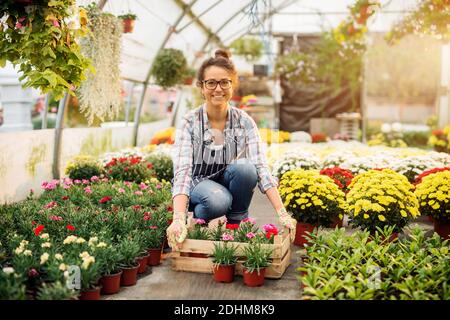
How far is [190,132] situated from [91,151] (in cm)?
376

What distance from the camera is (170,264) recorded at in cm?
313

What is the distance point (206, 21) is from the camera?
30.7 ft

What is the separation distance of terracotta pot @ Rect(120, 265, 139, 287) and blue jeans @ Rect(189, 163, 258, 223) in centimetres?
54

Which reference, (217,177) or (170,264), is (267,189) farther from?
(170,264)

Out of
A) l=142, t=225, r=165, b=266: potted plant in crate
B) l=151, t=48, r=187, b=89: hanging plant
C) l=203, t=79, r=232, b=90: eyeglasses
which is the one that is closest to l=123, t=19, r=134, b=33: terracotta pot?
l=151, t=48, r=187, b=89: hanging plant

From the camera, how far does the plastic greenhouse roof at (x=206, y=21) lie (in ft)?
22.4

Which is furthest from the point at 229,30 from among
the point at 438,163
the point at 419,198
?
the point at 419,198

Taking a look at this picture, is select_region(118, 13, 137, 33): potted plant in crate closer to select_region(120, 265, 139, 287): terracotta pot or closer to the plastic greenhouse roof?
the plastic greenhouse roof

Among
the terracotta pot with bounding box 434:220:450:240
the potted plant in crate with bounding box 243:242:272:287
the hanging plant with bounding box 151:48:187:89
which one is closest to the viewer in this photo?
the potted plant in crate with bounding box 243:242:272:287

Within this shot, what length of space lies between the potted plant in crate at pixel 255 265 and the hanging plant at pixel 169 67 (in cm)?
526

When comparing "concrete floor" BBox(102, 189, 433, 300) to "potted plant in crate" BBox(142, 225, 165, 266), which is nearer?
"concrete floor" BBox(102, 189, 433, 300)

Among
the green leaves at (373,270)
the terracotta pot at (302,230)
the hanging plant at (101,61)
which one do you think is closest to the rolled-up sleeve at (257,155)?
the green leaves at (373,270)

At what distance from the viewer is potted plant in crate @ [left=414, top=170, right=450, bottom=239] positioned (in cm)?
349

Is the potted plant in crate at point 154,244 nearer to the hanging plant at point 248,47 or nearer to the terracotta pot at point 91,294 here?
the terracotta pot at point 91,294
